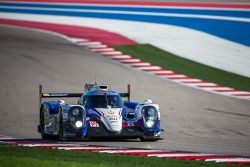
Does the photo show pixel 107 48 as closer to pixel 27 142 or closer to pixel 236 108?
pixel 236 108

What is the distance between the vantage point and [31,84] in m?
30.1

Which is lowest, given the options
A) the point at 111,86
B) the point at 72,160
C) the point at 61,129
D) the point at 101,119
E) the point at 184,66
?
the point at 72,160

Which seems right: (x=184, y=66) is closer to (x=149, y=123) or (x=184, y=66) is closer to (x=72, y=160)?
(x=149, y=123)

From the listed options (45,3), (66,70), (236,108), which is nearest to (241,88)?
(236,108)

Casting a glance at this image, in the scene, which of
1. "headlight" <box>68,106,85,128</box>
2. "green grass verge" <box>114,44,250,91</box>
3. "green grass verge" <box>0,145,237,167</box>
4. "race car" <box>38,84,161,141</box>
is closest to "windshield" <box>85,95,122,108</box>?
"race car" <box>38,84,161,141</box>

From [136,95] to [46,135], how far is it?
25.0 feet

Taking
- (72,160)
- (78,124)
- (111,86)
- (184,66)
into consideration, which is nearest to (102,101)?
(78,124)

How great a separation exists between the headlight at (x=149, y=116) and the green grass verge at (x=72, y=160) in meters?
3.16

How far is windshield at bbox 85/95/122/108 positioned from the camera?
2108 centimetres

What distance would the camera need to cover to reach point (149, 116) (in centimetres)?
2105

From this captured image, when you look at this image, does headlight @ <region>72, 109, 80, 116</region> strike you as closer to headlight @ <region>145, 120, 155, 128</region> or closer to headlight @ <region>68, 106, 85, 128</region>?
headlight @ <region>68, 106, 85, 128</region>

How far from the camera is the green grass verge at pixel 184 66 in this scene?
105 feet

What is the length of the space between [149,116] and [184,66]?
1348 cm

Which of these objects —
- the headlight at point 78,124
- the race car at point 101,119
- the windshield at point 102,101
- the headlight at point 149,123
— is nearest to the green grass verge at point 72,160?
the headlight at point 78,124
